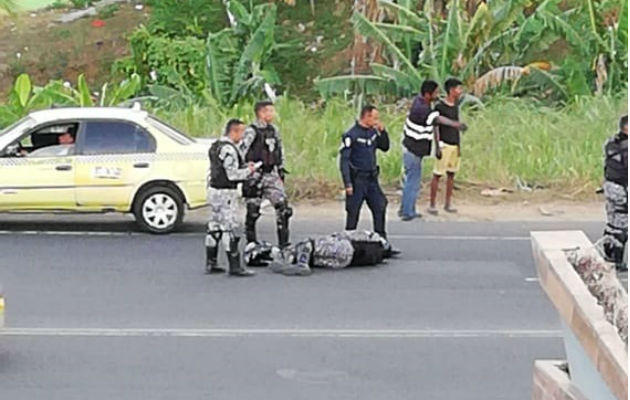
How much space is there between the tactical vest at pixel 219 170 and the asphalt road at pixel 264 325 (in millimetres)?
900

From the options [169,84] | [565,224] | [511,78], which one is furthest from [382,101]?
[565,224]

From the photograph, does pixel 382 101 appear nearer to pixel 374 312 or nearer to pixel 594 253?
pixel 374 312

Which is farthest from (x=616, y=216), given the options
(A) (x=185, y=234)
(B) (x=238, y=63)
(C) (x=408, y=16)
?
(B) (x=238, y=63)

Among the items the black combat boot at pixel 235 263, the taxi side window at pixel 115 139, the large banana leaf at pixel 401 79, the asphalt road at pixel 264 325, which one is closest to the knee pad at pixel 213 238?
the black combat boot at pixel 235 263

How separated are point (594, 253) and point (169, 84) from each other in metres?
23.4

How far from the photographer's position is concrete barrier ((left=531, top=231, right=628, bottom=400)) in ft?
12.9

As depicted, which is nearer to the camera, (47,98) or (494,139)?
(494,139)

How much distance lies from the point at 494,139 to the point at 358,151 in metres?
6.70

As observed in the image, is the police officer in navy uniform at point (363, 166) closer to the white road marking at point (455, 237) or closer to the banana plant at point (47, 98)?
the white road marking at point (455, 237)

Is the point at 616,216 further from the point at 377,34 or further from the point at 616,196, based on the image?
the point at 377,34

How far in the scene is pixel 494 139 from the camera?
20484 mm

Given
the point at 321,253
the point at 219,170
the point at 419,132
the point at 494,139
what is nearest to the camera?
the point at 219,170

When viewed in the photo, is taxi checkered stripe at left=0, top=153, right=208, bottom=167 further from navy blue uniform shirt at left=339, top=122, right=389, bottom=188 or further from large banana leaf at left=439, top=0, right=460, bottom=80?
large banana leaf at left=439, top=0, right=460, bottom=80

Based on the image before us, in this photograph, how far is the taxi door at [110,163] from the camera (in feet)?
50.8
